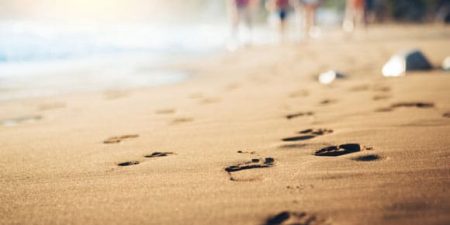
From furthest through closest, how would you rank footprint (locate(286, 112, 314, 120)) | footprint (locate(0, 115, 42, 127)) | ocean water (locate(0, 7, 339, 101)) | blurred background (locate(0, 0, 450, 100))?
blurred background (locate(0, 0, 450, 100))
ocean water (locate(0, 7, 339, 101))
footprint (locate(0, 115, 42, 127))
footprint (locate(286, 112, 314, 120))

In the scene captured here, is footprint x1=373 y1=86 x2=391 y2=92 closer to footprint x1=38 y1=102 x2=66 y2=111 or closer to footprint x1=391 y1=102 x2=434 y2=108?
footprint x1=391 y1=102 x2=434 y2=108

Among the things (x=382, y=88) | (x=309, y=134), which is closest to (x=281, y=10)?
(x=382, y=88)

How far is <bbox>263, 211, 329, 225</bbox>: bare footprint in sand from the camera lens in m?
1.36

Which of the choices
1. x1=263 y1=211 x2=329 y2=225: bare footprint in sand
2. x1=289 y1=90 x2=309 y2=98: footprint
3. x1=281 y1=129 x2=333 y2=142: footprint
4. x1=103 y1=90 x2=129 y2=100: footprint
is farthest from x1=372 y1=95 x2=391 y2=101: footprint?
x1=103 y1=90 x2=129 y2=100: footprint

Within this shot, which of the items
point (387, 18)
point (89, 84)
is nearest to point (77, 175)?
point (89, 84)

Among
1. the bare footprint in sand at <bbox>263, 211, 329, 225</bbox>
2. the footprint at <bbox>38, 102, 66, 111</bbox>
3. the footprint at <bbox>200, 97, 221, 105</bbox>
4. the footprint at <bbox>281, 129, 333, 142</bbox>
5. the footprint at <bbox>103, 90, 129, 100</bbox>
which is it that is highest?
the footprint at <bbox>103, 90, 129, 100</bbox>

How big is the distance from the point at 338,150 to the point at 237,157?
51 centimetres

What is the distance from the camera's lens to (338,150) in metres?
2.07

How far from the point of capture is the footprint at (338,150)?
2029mm

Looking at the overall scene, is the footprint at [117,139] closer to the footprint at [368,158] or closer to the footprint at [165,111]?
the footprint at [165,111]

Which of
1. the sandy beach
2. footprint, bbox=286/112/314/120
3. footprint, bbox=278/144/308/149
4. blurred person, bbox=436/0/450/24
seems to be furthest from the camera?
blurred person, bbox=436/0/450/24

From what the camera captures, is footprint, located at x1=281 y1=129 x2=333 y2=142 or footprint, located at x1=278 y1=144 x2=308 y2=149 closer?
footprint, located at x1=278 y1=144 x2=308 y2=149

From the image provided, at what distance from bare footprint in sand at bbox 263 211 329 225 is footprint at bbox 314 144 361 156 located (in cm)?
66

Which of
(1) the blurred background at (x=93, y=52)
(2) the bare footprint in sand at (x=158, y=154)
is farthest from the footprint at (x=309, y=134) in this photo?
(1) the blurred background at (x=93, y=52)
